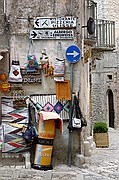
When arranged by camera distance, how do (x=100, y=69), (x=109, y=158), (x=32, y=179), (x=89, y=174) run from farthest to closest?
(x=100, y=69)
(x=109, y=158)
(x=89, y=174)
(x=32, y=179)

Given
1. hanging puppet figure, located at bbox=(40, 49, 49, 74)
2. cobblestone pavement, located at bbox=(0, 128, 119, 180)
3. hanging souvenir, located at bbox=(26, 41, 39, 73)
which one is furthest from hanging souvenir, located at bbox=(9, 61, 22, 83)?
cobblestone pavement, located at bbox=(0, 128, 119, 180)

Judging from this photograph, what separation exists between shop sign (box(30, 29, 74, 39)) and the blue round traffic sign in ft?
1.01

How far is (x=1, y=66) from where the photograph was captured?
8891mm

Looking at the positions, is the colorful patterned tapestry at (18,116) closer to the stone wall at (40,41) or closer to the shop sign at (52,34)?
the stone wall at (40,41)

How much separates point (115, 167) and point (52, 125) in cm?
187

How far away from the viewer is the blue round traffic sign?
871 cm

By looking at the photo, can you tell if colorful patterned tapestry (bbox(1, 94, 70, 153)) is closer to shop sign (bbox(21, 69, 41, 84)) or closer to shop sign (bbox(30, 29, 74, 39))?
shop sign (bbox(21, 69, 41, 84))

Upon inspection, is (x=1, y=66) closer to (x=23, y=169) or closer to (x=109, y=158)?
(x=23, y=169)

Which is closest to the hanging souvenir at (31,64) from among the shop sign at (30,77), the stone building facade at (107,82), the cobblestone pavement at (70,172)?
the shop sign at (30,77)

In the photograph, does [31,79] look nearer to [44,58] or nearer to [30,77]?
[30,77]

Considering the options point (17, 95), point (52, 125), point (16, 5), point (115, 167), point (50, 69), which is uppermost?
point (16, 5)

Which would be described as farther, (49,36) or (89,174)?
(49,36)

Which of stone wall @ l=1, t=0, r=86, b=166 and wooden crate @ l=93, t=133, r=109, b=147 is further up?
stone wall @ l=1, t=0, r=86, b=166

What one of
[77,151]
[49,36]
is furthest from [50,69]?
[77,151]
